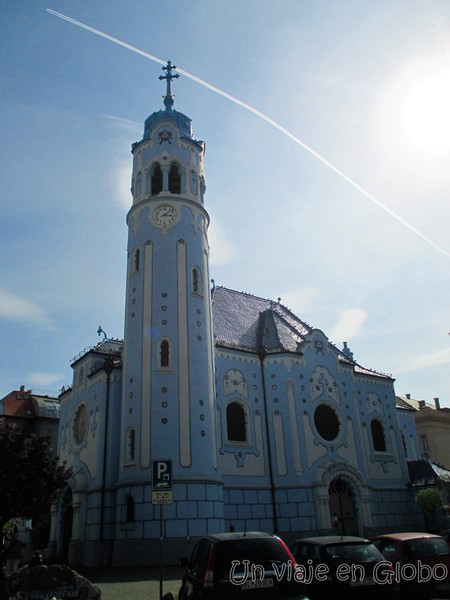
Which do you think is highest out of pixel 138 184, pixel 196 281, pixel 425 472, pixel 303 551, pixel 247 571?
pixel 138 184

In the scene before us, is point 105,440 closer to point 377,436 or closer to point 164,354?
point 164,354

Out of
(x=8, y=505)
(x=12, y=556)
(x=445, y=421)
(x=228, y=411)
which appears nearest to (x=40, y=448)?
(x=8, y=505)

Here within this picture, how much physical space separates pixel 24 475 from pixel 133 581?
212 inches

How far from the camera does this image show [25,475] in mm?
18250

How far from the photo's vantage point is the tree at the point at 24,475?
17.8 metres

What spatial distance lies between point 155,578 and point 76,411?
1598cm

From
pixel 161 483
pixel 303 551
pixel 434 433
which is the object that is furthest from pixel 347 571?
pixel 434 433

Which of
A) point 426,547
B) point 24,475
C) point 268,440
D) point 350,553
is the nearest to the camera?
point 350,553

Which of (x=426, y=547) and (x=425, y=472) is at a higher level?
(x=425, y=472)

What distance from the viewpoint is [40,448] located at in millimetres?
19547

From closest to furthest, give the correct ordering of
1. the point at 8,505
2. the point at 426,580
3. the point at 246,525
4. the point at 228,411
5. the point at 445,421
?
the point at 426,580, the point at 8,505, the point at 246,525, the point at 228,411, the point at 445,421

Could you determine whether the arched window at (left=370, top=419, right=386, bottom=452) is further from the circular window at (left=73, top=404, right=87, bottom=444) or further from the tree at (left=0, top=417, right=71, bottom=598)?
the tree at (left=0, top=417, right=71, bottom=598)

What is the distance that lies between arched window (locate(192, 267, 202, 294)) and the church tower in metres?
0.06

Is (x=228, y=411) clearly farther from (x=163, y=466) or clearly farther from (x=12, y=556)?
(x=163, y=466)
